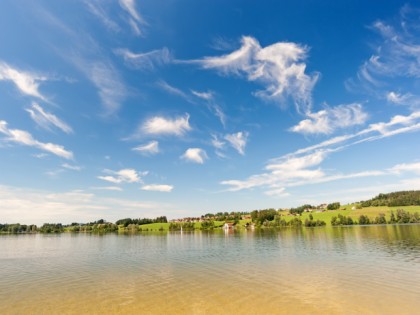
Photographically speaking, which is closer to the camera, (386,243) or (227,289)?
(227,289)

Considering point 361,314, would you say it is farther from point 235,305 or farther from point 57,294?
point 57,294

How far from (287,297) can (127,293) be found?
1722cm

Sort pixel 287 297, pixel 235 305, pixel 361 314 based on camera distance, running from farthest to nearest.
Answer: pixel 287 297
pixel 235 305
pixel 361 314

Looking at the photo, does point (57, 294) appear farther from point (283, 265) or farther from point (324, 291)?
point (283, 265)

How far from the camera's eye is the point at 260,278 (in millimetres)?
36469

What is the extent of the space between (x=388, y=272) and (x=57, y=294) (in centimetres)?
4221

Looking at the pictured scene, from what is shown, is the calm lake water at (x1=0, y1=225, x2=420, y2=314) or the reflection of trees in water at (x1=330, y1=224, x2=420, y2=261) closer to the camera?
the calm lake water at (x1=0, y1=225, x2=420, y2=314)

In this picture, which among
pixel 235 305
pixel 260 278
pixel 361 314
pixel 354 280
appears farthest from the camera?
pixel 260 278

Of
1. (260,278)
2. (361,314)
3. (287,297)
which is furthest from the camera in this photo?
(260,278)

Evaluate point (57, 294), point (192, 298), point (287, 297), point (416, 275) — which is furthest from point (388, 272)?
point (57, 294)

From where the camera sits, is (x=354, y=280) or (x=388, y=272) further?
(x=388, y=272)

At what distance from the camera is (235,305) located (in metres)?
25.3

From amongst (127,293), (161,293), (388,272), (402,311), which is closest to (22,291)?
(127,293)

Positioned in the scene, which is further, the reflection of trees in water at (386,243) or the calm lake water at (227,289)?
the reflection of trees in water at (386,243)
